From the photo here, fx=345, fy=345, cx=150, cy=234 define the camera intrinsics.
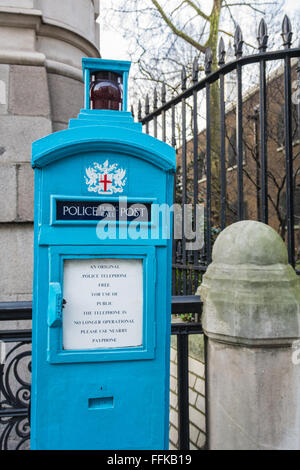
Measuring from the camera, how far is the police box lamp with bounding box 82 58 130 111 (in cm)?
→ 179

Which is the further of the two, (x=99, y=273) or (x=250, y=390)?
(x=250, y=390)

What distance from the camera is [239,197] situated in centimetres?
280

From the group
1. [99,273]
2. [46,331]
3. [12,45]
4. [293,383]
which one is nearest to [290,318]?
[293,383]

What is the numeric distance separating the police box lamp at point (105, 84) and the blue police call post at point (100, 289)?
0.21 meters

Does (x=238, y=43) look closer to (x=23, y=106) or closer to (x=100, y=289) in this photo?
(x=23, y=106)

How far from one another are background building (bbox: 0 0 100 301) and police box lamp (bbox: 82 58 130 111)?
1528 mm

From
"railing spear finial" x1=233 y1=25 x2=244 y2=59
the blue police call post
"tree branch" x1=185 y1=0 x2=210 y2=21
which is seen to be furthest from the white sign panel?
"tree branch" x1=185 y1=0 x2=210 y2=21

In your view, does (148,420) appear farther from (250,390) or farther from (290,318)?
(290,318)

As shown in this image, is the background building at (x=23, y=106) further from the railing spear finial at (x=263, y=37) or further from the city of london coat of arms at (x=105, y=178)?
the railing spear finial at (x=263, y=37)

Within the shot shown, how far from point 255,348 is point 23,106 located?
2852 mm

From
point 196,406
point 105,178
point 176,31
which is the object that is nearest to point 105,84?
point 105,178

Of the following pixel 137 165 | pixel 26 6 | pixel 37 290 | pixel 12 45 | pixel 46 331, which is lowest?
pixel 46 331
